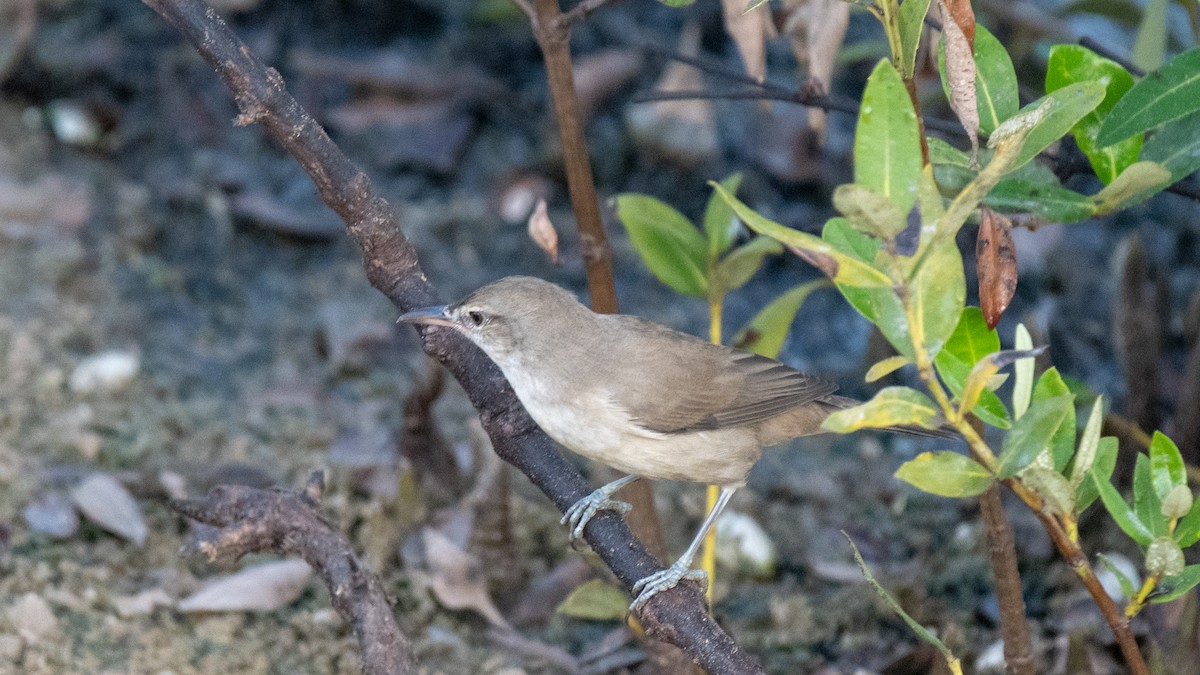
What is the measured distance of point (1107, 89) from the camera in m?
2.88

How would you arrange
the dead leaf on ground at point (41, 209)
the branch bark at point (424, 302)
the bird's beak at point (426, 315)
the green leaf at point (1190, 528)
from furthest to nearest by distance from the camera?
the dead leaf on ground at point (41, 209)
the bird's beak at point (426, 315)
the branch bark at point (424, 302)
the green leaf at point (1190, 528)

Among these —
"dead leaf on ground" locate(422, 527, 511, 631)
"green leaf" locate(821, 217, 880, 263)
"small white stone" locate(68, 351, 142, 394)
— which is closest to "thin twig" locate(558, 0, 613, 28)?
"green leaf" locate(821, 217, 880, 263)

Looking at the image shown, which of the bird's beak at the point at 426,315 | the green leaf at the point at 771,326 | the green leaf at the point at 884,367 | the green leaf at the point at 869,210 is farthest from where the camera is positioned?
the green leaf at the point at 771,326

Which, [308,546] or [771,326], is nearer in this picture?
[308,546]

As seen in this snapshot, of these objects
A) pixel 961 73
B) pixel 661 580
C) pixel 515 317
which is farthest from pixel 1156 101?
pixel 515 317

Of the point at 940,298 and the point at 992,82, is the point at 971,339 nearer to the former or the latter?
the point at 940,298

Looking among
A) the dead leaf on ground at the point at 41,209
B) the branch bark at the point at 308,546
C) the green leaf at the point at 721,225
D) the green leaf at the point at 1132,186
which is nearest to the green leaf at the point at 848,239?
the green leaf at the point at 1132,186

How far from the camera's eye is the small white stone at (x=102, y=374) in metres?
4.77

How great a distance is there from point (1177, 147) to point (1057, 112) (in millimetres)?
741

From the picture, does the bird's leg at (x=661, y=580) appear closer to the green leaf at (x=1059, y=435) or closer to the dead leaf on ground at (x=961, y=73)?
the green leaf at (x=1059, y=435)

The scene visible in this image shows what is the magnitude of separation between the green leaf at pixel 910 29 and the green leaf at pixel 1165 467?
36.8 inches

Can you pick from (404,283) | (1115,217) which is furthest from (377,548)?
(1115,217)

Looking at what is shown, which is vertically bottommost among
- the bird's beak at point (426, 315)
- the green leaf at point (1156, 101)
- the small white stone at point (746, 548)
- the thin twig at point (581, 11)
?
the small white stone at point (746, 548)

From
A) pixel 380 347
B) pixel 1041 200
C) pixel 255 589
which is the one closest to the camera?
pixel 1041 200
